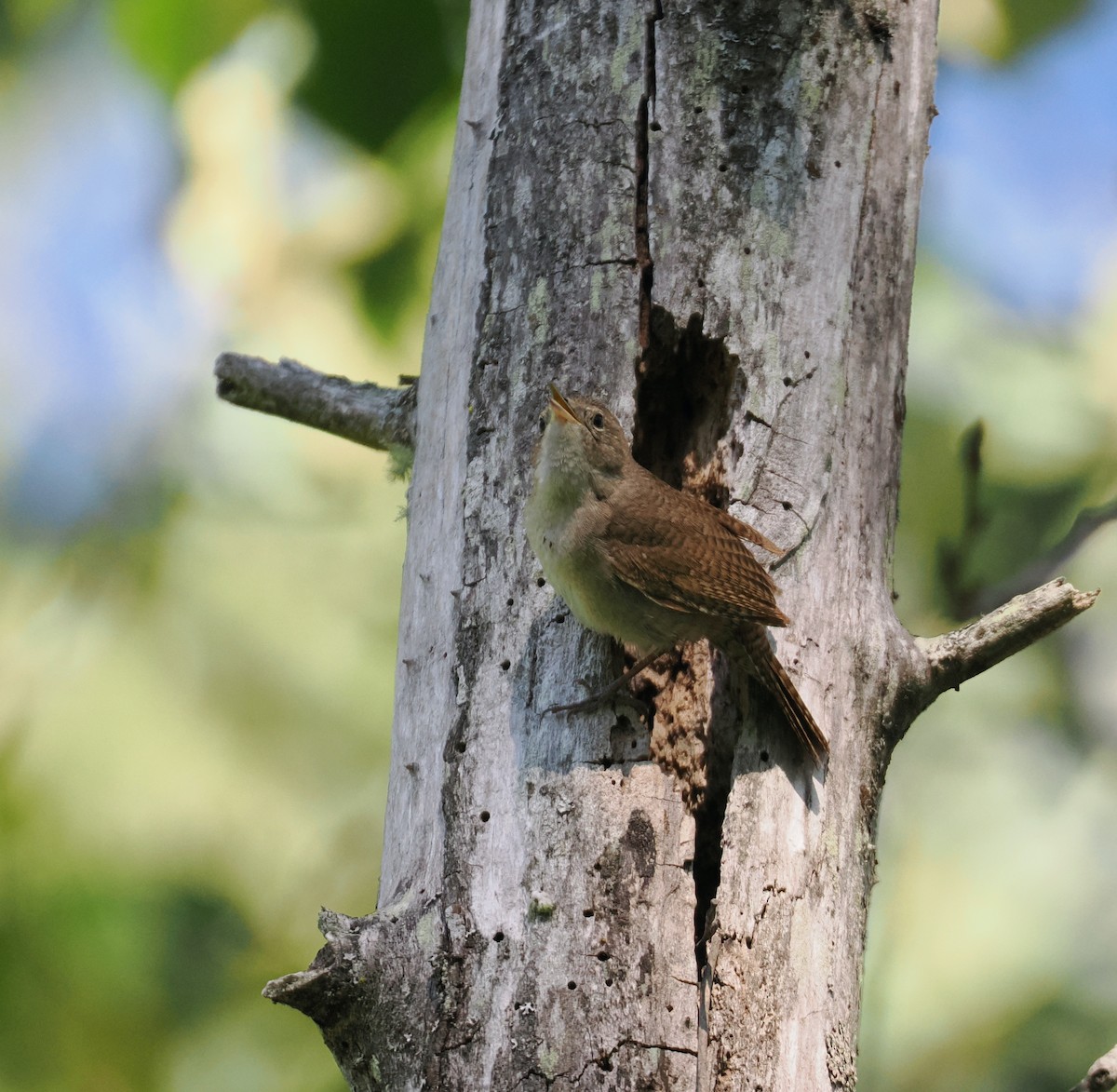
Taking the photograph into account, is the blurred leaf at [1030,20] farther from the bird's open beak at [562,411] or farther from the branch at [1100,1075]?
the branch at [1100,1075]

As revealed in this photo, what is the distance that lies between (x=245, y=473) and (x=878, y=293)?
3.35 meters

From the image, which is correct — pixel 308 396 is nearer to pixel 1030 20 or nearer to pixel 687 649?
pixel 687 649

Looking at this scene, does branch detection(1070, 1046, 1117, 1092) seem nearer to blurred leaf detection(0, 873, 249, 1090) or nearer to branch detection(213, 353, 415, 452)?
branch detection(213, 353, 415, 452)

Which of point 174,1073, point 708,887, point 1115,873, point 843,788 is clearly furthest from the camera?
point 1115,873

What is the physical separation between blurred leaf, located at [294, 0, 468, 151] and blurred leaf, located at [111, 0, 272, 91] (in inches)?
14.8

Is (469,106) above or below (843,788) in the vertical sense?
above

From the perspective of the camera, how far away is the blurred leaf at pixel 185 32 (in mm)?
4203

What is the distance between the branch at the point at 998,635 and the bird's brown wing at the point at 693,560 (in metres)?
0.38

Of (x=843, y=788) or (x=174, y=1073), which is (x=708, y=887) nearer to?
(x=843, y=788)

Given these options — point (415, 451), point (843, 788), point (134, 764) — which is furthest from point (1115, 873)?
point (134, 764)

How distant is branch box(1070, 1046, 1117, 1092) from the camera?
Answer: 214 cm

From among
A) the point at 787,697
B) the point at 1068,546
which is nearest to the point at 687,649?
the point at 787,697

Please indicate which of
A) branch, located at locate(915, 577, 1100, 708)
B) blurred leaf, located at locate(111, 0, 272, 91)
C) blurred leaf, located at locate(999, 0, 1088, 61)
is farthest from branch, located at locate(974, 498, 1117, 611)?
blurred leaf, located at locate(111, 0, 272, 91)

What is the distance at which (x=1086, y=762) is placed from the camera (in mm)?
4934
